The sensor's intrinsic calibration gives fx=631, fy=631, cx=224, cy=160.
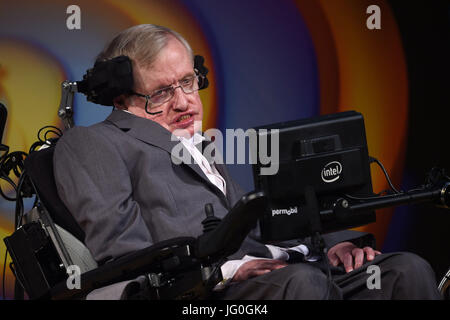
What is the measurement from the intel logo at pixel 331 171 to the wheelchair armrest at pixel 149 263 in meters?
0.38

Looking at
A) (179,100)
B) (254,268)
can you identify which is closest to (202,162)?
(179,100)

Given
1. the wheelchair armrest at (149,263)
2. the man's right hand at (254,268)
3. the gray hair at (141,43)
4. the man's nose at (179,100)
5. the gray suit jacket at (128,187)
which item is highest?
the gray hair at (141,43)

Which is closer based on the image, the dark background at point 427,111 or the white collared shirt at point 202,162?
the white collared shirt at point 202,162

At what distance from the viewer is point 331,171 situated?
1663 millimetres

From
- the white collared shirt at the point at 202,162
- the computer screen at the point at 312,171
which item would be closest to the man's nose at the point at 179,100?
the white collared shirt at the point at 202,162

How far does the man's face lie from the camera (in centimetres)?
222

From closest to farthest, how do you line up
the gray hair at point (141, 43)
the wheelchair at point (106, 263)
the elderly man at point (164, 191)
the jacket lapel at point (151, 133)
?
the wheelchair at point (106, 263) → the elderly man at point (164, 191) → the jacket lapel at point (151, 133) → the gray hair at point (141, 43)

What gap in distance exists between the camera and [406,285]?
177 cm

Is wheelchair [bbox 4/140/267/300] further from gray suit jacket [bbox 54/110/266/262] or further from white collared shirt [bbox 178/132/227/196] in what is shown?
white collared shirt [bbox 178/132/227/196]

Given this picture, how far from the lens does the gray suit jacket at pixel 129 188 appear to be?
1.82 metres

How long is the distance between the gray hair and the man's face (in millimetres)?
21

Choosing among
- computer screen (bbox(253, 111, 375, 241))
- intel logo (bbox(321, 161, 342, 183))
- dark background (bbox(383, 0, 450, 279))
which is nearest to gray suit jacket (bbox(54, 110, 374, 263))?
computer screen (bbox(253, 111, 375, 241))

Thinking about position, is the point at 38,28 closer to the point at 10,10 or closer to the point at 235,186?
the point at 10,10

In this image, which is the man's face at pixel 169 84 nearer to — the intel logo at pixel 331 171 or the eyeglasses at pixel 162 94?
the eyeglasses at pixel 162 94
